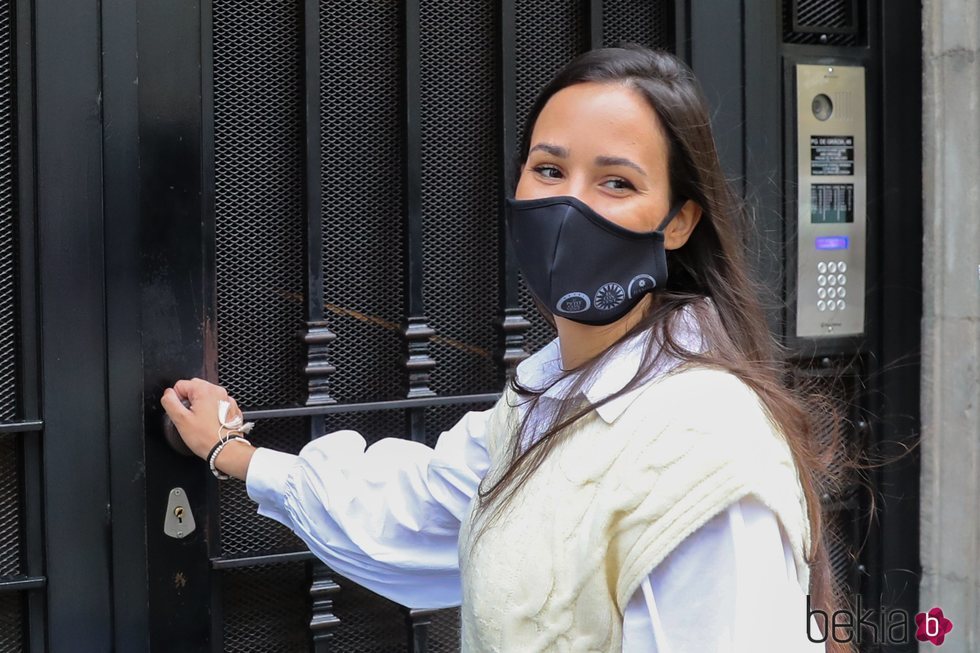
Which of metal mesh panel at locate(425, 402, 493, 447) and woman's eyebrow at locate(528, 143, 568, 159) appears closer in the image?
woman's eyebrow at locate(528, 143, 568, 159)

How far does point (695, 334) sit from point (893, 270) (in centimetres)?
153

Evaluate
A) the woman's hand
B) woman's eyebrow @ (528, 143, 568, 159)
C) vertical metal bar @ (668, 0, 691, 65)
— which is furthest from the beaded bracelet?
vertical metal bar @ (668, 0, 691, 65)

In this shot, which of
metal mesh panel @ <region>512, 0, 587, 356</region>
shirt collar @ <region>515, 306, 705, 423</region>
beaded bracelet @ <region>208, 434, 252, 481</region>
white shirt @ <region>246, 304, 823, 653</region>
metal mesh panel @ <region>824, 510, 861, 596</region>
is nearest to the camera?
shirt collar @ <region>515, 306, 705, 423</region>

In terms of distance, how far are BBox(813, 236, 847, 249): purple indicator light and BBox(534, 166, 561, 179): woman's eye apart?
1391mm

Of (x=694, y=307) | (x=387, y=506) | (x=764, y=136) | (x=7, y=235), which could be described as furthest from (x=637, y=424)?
(x=764, y=136)

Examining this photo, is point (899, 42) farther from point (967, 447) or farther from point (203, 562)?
point (203, 562)

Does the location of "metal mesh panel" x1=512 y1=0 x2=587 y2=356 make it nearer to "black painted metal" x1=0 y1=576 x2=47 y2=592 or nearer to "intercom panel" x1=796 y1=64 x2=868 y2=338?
"intercom panel" x1=796 y1=64 x2=868 y2=338

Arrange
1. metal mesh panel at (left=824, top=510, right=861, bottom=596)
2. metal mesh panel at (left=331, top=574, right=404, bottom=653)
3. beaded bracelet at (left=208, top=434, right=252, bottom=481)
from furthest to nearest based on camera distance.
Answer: metal mesh panel at (left=824, top=510, right=861, bottom=596), metal mesh panel at (left=331, top=574, right=404, bottom=653), beaded bracelet at (left=208, top=434, right=252, bottom=481)

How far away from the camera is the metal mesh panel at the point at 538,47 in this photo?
2.52 metres

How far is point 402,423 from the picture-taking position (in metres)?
2.43

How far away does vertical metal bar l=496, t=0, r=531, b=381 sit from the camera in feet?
8.09

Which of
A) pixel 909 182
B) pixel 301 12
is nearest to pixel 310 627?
pixel 301 12

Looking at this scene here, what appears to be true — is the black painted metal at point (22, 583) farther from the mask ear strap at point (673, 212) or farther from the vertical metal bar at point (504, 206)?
the mask ear strap at point (673, 212)

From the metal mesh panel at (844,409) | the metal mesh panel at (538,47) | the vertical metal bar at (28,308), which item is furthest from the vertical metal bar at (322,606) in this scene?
the metal mesh panel at (844,409)
